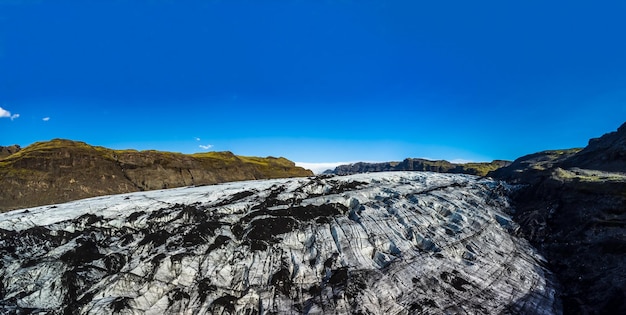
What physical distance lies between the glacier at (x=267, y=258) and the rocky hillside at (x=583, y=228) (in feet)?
4.54

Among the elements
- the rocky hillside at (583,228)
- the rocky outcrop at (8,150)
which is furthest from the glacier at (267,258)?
the rocky outcrop at (8,150)

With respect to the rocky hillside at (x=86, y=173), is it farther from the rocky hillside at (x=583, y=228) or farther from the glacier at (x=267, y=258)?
the rocky hillside at (x=583, y=228)

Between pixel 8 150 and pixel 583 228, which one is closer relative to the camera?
Result: pixel 583 228

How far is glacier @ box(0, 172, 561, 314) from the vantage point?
2116cm

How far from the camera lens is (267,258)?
2528cm

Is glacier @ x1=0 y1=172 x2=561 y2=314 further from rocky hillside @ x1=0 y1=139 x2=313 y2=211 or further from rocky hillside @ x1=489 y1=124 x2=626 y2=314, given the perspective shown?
rocky hillside @ x1=0 y1=139 x2=313 y2=211

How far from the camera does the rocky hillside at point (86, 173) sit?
229 feet

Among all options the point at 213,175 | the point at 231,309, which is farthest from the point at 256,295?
the point at 213,175

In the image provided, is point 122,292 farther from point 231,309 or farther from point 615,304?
point 615,304

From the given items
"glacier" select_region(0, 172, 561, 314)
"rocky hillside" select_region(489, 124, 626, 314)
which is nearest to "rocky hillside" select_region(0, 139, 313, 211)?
"glacier" select_region(0, 172, 561, 314)

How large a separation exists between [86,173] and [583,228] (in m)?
87.6

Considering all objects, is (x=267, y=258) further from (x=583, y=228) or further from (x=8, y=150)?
(x=8, y=150)

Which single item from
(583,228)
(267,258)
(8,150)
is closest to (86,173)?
(8,150)

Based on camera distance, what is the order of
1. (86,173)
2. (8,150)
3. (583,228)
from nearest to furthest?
1. (583,228)
2. (86,173)
3. (8,150)
